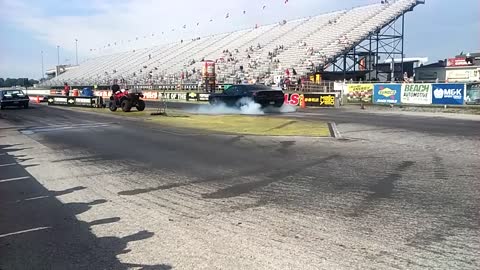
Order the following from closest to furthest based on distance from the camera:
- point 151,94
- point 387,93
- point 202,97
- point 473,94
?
1. point 473,94
2. point 387,93
3. point 202,97
4. point 151,94

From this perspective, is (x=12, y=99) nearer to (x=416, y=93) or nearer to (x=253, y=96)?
(x=253, y=96)

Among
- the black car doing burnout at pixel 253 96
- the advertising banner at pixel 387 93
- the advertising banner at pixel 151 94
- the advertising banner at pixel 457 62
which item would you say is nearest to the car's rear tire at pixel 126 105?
the black car doing burnout at pixel 253 96

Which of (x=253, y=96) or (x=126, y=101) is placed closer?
(x=253, y=96)

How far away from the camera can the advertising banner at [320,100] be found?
3253 centimetres

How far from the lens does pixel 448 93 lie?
2750 cm

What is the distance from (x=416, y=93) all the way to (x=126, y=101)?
58.1ft

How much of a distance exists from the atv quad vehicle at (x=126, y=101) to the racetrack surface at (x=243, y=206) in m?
13.9

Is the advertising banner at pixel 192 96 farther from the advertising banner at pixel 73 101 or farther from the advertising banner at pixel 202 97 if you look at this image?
the advertising banner at pixel 73 101

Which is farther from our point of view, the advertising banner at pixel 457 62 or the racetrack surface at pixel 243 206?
the advertising banner at pixel 457 62

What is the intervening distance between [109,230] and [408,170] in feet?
19.2

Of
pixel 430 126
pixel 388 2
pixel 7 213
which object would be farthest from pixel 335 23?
pixel 7 213

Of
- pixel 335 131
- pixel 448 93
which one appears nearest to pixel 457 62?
pixel 448 93

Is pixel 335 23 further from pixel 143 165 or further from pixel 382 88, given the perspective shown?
pixel 143 165

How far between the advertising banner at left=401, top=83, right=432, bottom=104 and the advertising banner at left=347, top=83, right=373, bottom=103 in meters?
2.90
